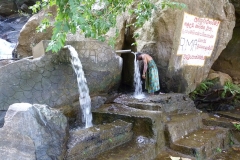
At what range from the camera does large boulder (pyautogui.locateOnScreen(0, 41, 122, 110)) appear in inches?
155

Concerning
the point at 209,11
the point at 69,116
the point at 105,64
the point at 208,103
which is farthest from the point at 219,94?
the point at 69,116

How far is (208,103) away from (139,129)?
3.73m

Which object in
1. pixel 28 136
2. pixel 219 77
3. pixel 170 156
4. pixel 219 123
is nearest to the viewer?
pixel 28 136

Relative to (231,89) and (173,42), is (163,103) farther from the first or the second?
(231,89)

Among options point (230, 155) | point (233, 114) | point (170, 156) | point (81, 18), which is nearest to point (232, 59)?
point (233, 114)

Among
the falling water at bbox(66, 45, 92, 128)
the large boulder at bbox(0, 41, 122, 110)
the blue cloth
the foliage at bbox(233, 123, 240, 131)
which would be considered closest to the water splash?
the large boulder at bbox(0, 41, 122, 110)

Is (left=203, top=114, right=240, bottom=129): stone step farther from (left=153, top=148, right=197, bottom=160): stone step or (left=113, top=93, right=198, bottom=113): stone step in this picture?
(left=153, top=148, right=197, bottom=160): stone step

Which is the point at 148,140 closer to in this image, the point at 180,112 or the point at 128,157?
the point at 128,157

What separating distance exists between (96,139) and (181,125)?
164cm

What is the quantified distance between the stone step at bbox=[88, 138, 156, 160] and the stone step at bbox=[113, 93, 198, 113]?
86 cm

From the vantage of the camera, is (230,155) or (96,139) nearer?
(96,139)

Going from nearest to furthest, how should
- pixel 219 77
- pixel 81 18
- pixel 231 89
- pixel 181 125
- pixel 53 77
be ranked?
1. pixel 81 18
2. pixel 181 125
3. pixel 53 77
4. pixel 231 89
5. pixel 219 77

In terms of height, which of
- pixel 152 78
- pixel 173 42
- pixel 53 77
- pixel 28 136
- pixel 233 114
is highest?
pixel 173 42

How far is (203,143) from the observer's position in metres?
3.76
